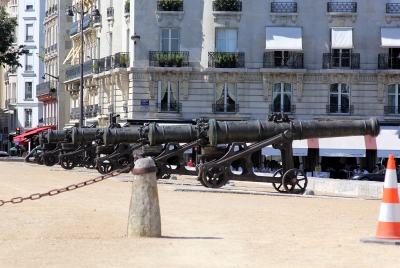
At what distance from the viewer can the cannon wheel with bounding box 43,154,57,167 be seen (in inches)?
1866

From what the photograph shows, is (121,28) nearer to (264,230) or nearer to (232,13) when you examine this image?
(232,13)

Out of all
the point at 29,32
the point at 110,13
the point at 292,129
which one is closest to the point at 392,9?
the point at 110,13

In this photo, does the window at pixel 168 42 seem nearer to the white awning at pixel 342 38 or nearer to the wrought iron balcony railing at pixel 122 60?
the wrought iron balcony railing at pixel 122 60

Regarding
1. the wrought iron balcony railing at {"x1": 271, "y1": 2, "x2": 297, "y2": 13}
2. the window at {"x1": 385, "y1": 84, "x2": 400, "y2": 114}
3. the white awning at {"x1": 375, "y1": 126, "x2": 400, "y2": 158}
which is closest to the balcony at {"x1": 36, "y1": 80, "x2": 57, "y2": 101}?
the wrought iron balcony railing at {"x1": 271, "y1": 2, "x2": 297, "y2": 13}

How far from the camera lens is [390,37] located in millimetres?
50312

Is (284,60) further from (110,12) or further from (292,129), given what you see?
(292,129)

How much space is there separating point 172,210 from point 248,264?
7.51m

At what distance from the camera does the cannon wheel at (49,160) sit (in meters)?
47.4

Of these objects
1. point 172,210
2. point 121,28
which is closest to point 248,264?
point 172,210

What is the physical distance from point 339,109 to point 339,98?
1.83 ft

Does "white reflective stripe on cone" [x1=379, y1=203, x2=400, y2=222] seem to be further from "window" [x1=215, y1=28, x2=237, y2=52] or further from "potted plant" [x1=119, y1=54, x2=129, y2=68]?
"potted plant" [x1=119, y1=54, x2=129, y2=68]

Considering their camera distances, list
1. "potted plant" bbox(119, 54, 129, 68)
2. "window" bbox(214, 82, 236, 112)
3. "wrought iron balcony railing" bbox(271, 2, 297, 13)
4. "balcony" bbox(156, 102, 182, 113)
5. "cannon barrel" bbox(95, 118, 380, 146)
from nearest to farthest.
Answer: "cannon barrel" bbox(95, 118, 380, 146) < "wrought iron balcony railing" bbox(271, 2, 297, 13) < "window" bbox(214, 82, 236, 112) < "balcony" bbox(156, 102, 182, 113) < "potted plant" bbox(119, 54, 129, 68)

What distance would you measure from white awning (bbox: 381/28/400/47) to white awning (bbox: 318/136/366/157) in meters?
6.33

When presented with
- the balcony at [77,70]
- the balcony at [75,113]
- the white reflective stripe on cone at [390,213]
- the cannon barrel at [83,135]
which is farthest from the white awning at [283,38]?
the white reflective stripe on cone at [390,213]
